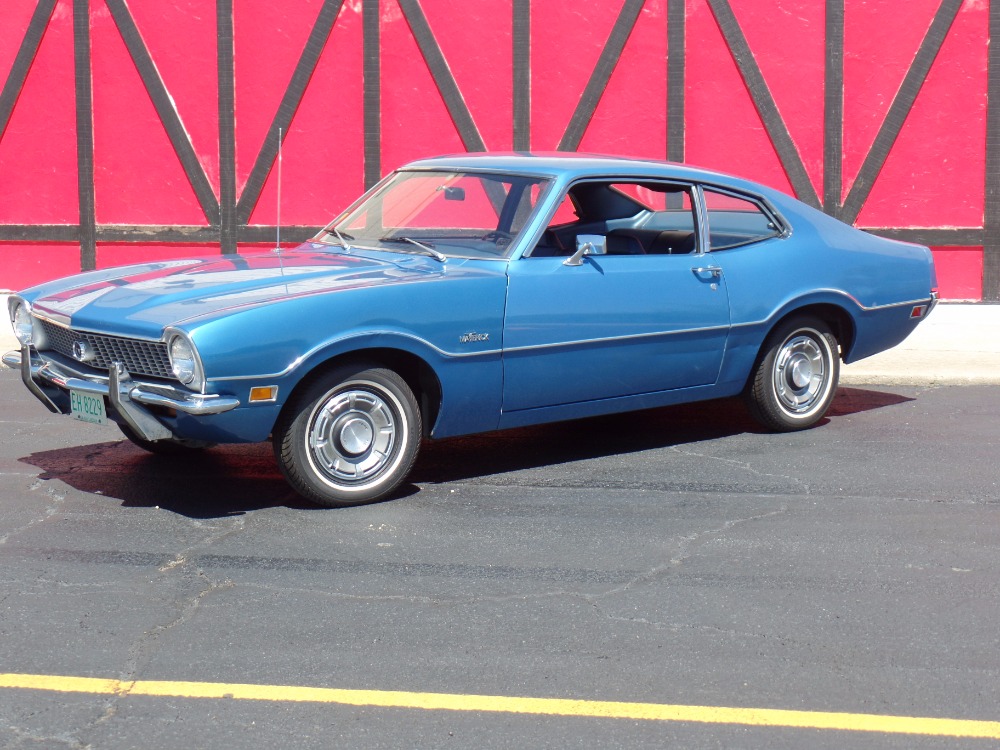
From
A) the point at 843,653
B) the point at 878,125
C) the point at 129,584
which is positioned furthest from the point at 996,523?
the point at 878,125

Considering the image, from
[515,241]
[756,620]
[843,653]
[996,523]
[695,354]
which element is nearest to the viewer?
[843,653]

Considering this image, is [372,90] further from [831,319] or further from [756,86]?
[831,319]

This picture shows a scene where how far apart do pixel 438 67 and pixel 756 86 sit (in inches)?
123

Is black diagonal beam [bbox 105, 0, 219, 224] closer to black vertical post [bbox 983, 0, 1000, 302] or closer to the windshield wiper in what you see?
black vertical post [bbox 983, 0, 1000, 302]

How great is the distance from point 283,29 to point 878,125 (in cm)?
597

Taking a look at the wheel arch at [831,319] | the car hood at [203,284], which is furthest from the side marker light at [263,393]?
the wheel arch at [831,319]

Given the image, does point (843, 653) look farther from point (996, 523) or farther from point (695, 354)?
point (695, 354)

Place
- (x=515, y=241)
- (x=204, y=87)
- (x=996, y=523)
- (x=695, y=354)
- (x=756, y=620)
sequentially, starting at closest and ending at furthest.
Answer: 1. (x=756, y=620)
2. (x=996, y=523)
3. (x=515, y=241)
4. (x=695, y=354)
5. (x=204, y=87)

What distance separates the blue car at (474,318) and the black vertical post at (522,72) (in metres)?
6.29

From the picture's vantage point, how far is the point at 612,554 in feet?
17.5

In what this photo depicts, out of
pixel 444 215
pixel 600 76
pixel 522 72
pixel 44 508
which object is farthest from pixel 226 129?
pixel 44 508

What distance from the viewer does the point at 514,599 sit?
15.6 feet

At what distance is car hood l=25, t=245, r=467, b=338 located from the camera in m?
5.75

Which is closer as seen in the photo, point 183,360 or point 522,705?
point 522,705
